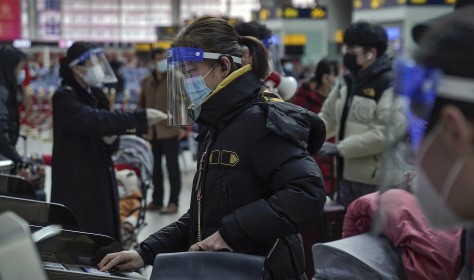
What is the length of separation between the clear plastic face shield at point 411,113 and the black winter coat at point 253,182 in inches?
24.3

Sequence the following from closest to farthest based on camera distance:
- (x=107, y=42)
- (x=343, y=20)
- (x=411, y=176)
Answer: (x=411, y=176)
(x=343, y=20)
(x=107, y=42)

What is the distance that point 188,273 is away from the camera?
2215mm

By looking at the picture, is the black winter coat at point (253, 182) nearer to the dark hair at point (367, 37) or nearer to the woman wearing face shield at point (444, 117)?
the woman wearing face shield at point (444, 117)

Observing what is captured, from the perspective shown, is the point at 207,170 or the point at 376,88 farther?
the point at 376,88

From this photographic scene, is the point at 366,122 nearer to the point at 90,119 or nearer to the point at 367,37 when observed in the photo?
the point at 367,37

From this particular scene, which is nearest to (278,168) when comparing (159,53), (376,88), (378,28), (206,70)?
(206,70)

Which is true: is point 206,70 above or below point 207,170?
above

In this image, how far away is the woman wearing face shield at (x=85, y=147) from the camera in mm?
4562

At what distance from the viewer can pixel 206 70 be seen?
2.52m

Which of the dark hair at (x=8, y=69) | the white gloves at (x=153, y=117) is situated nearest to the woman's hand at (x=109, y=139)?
the white gloves at (x=153, y=117)

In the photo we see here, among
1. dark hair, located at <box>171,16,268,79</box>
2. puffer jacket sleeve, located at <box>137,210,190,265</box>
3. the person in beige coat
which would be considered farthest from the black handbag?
the person in beige coat

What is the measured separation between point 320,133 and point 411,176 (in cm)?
61

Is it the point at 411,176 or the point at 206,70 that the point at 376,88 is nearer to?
the point at 206,70

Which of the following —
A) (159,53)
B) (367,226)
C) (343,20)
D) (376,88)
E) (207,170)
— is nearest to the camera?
(207,170)
